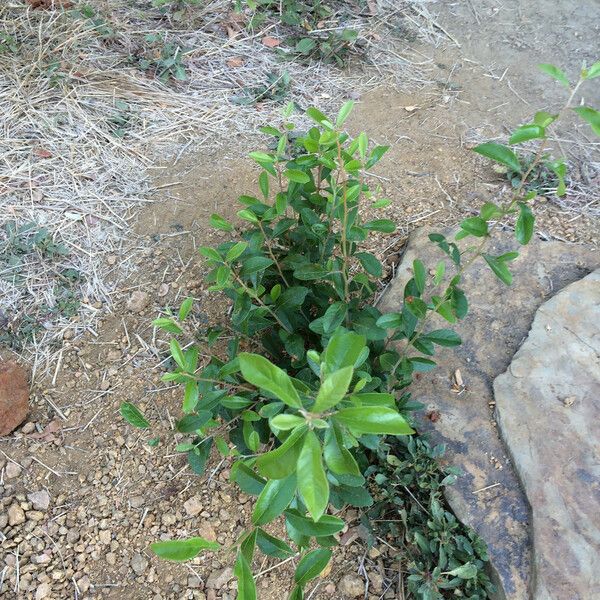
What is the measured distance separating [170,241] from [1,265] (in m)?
0.72

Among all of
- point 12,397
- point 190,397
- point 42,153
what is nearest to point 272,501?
point 190,397

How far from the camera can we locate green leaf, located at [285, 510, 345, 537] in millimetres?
1342

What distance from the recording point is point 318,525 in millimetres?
1359

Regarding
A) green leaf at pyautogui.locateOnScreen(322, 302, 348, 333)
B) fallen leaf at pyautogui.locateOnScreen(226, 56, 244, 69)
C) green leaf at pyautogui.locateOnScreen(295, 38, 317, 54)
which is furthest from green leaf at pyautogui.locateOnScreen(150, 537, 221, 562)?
green leaf at pyautogui.locateOnScreen(295, 38, 317, 54)

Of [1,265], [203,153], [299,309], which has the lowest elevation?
[1,265]

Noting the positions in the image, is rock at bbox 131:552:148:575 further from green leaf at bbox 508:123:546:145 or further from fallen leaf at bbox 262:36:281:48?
fallen leaf at bbox 262:36:281:48

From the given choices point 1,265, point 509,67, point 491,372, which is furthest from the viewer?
point 509,67

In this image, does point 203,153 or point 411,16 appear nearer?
point 203,153

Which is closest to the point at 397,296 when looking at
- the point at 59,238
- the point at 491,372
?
the point at 491,372

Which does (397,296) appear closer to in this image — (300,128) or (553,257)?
(553,257)

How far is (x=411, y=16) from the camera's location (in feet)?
13.5

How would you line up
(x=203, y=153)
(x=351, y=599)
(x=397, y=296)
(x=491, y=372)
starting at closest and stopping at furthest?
(x=351, y=599) < (x=491, y=372) < (x=397, y=296) < (x=203, y=153)

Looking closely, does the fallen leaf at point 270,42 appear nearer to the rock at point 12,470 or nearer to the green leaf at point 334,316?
the green leaf at point 334,316

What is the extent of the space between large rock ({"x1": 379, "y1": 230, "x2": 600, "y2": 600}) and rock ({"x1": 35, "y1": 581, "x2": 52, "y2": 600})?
1337 millimetres
